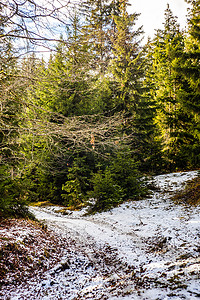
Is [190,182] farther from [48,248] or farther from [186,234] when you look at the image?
[48,248]

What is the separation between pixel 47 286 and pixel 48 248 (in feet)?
4.78

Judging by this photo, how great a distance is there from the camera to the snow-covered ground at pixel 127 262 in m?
2.86

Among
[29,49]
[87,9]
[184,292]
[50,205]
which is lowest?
[50,205]

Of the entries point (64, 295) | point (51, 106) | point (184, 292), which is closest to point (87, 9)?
point (184, 292)

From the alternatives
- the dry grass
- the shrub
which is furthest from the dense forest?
the dry grass

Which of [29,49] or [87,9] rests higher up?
[87,9]

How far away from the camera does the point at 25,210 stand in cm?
694

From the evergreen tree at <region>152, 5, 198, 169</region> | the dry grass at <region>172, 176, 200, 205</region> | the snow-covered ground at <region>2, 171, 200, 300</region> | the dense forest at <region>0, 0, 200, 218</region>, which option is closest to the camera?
the snow-covered ground at <region>2, 171, 200, 300</region>

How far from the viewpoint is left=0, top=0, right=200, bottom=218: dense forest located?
3.59 metres

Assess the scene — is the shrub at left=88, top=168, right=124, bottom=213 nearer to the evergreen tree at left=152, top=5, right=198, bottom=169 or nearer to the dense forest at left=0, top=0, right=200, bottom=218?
the dense forest at left=0, top=0, right=200, bottom=218

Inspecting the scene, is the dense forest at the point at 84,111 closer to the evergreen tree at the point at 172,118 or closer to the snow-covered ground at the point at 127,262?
the evergreen tree at the point at 172,118

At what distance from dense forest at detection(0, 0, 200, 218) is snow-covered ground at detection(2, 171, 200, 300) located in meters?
2.17

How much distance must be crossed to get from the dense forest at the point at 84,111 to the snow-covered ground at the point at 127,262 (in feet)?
A: 7.12

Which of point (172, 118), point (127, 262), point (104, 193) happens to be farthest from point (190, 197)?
point (172, 118)
